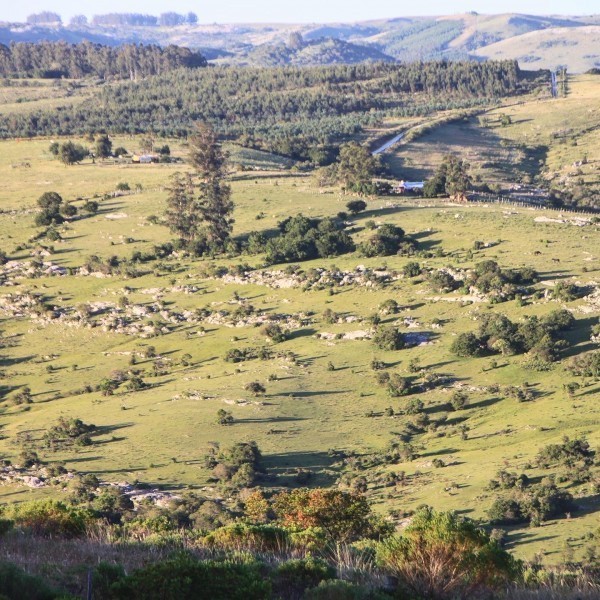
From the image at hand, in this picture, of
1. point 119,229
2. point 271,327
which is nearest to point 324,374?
point 271,327

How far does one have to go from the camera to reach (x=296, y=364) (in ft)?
213

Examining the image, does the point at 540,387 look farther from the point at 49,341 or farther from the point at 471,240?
the point at 49,341

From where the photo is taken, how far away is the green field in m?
48.6

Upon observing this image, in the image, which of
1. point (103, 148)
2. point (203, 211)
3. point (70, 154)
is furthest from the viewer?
point (103, 148)

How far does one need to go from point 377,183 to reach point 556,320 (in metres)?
51.2

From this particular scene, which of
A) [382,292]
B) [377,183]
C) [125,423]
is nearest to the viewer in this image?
[125,423]

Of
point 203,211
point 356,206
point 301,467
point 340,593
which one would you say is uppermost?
point 340,593

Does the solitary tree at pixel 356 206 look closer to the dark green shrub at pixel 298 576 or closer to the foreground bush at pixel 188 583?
the dark green shrub at pixel 298 576

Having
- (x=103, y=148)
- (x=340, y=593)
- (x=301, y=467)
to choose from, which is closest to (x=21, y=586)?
(x=340, y=593)

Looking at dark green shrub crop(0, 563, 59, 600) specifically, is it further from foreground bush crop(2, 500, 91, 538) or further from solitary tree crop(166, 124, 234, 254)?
solitary tree crop(166, 124, 234, 254)

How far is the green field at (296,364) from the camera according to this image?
1913 inches

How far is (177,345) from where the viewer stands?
7281 centimetres

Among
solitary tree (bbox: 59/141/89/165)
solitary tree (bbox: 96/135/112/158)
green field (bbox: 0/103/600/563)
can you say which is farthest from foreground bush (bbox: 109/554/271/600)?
solitary tree (bbox: 96/135/112/158)

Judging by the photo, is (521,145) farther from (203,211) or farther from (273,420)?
(273,420)
